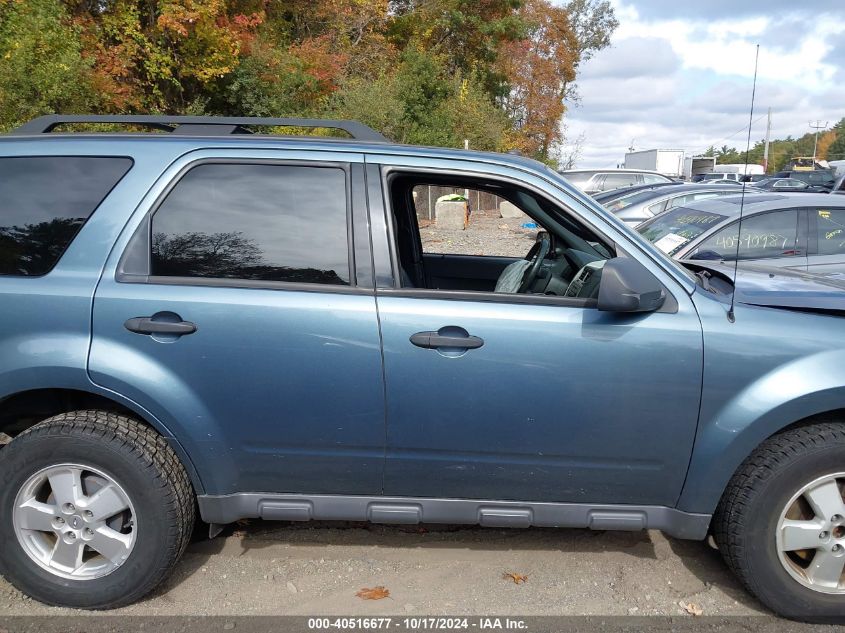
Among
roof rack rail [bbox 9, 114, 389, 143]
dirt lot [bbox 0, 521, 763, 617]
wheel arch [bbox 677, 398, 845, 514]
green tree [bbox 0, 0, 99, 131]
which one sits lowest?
dirt lot [bbox 0, 521, 763, 617]

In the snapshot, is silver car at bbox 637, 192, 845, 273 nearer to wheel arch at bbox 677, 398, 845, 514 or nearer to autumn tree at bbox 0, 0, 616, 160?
wheel arch at bbox 677, 398, 845, 514

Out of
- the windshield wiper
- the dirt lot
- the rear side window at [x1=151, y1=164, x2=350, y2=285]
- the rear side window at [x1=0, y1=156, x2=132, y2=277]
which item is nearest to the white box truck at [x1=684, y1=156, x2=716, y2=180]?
the windshield wiper

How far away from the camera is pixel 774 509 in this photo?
2.78 meters

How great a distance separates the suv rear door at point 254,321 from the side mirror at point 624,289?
2.96 ft

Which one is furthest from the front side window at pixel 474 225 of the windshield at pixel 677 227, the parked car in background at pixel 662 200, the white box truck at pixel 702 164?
the white box truck at pixel 702 164

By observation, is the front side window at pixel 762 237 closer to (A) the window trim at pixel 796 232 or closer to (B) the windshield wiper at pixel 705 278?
(A) the window trim at pixel 796 232

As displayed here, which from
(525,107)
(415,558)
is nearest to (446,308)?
(415,558)

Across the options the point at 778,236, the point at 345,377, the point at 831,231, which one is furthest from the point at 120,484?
the point at 831,231

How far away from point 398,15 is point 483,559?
3424 centimetres

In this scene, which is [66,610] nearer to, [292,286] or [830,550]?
[292,286]

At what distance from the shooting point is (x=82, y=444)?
9.04ft

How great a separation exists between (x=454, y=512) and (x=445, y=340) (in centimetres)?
75

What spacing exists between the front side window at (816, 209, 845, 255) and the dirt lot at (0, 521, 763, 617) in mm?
4416

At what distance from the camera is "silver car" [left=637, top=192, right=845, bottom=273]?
6.55m
